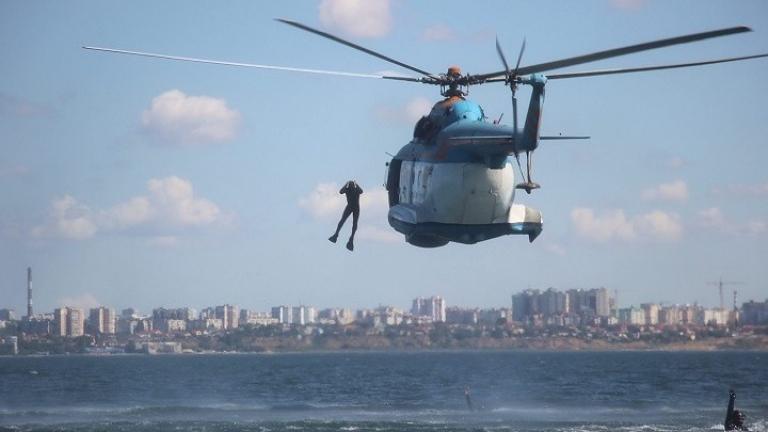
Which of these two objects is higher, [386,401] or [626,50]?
[626,50]

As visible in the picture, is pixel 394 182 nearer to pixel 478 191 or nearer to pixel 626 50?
pixel 478 191

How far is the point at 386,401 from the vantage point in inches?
4614

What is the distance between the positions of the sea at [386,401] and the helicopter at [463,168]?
5077 cm

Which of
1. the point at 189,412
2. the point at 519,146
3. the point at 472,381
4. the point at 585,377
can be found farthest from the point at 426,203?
the point at 585,377

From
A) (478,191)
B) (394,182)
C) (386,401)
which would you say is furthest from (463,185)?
(386,401)

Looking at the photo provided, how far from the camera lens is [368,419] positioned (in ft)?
301

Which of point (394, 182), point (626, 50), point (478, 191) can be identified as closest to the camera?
point (626, 50)

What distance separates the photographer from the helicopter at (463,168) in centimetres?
2681

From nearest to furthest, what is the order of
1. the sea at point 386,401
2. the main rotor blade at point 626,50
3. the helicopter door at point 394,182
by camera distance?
the main rotor blade at point 626,50, the helicopter door at point 394,182, the sea at point 386,401

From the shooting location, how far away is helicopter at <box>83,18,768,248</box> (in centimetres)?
2681

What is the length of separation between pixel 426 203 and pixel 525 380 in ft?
434

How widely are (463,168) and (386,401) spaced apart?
297 feet

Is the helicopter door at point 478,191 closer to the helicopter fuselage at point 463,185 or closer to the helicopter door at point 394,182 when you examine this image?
the helicopter fuselage at point 463,185

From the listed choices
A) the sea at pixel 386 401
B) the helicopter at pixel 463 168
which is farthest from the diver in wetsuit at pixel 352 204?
the sea at pixel 386 401
